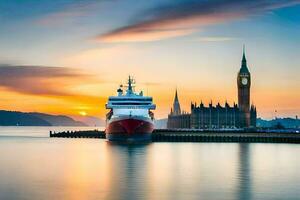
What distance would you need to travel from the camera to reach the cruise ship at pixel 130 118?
125438mm

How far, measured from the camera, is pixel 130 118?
124500 mm

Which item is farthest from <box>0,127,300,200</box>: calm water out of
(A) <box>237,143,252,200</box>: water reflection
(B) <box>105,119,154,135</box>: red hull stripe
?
(B) <box>105,119,154,135</box>: red hull stripe

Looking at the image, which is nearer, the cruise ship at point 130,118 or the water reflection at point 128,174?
the water reflection at point 128,174

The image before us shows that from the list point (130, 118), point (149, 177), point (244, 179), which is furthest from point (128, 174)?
point (130, 118)

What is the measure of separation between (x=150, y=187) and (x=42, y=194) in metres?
10.1

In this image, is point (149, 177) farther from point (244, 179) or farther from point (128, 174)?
point (244, 179)

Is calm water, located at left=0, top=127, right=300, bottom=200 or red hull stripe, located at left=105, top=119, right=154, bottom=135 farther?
red hull stripe, located at left=105, top=119, right=154, bottom=135

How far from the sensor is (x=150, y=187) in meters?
55.1

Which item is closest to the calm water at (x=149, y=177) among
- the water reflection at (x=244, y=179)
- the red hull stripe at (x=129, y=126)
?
the water reflection at (x=244, y=179)

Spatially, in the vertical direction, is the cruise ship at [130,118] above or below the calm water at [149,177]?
above

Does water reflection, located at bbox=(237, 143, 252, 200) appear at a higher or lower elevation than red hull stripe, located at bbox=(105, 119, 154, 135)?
lower

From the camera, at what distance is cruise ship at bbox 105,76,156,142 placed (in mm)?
125438

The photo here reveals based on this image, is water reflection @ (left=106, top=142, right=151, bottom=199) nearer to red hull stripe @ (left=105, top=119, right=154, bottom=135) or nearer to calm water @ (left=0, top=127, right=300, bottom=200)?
calm water @ (left=0, top=127, right=300, bottom=200)

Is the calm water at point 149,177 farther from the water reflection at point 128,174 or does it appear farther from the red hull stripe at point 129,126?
the red hull stripe at point 129,126
